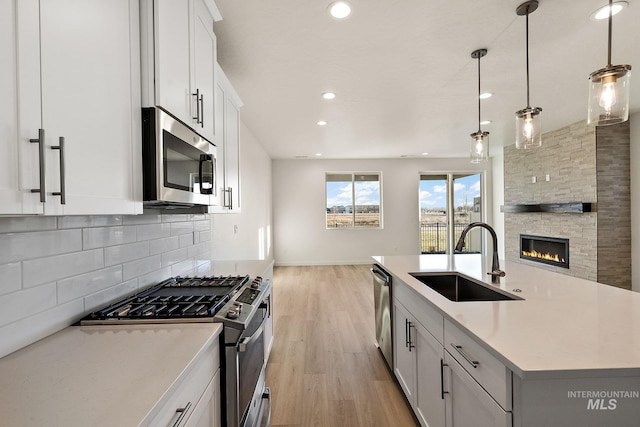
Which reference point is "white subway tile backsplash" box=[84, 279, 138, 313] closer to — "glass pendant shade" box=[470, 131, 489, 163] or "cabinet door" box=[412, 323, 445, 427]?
"cabinet door" box=[412, 323, 445, 427]

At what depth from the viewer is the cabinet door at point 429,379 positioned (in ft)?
4.71

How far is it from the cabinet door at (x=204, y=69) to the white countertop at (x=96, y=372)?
3.38 ft

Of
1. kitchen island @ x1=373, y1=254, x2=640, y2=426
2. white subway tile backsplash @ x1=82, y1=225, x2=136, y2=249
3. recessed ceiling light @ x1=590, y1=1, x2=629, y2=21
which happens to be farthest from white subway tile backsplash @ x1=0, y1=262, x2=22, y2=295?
recessed ceiling light @ x1=590, y1=1, x2=629, y2=21

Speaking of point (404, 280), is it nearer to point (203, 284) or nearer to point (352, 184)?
point (203, 284)

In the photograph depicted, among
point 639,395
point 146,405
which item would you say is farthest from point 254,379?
point 639,395

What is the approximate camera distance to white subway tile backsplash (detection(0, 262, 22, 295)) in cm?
91

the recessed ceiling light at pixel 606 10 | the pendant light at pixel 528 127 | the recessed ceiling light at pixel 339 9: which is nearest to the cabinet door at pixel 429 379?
the pendant light at pixel 528 127

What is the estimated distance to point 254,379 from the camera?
5.10 feet

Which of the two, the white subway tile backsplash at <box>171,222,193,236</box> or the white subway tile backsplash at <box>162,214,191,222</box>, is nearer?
the white subway tile backsplash at <box>162,214,191,222</box>

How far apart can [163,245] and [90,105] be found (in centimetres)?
113

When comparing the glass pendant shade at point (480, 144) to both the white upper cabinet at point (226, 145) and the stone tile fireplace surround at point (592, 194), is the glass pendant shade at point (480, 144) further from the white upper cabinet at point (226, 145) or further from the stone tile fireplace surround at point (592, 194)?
the stone tile fireplace surround at point (592, 194)

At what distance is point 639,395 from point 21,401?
1.65m

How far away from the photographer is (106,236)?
4.44 feet

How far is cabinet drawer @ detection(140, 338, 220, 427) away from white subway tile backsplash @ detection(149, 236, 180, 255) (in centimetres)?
88
